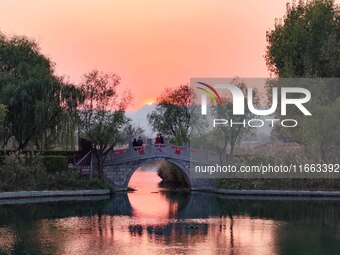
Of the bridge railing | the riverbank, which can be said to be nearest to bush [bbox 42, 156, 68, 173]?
the bridge railing

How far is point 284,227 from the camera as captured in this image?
1067 inches

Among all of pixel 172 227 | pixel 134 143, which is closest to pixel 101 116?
pixel 134 143

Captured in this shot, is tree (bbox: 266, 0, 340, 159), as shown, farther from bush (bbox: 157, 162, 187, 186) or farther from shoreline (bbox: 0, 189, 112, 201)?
shoreline (bbox: 0, 189, 112, 201)

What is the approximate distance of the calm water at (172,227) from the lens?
21.9 m

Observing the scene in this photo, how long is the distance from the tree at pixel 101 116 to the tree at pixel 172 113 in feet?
61.7

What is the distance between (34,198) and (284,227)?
656 inches

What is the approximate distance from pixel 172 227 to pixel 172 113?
35.6 m

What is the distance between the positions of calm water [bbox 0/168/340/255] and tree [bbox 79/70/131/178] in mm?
3987

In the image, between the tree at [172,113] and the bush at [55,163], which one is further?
the tree at [172,113]

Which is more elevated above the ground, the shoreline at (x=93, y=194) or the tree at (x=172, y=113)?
the tree at (x=172, y=113)

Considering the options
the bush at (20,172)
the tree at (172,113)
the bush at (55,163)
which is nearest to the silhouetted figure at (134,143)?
the bush at (55,163)

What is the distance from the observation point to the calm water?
71.7 feet

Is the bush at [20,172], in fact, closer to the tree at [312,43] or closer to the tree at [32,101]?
the tree at [32,101]

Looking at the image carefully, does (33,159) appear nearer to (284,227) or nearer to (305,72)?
(284,227)
